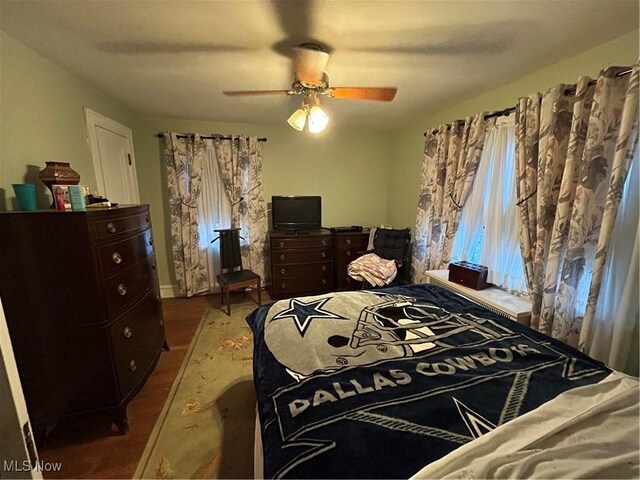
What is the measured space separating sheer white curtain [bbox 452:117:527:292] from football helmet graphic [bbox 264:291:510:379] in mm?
1038

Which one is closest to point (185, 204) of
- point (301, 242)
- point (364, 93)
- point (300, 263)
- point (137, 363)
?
point (301, 242)

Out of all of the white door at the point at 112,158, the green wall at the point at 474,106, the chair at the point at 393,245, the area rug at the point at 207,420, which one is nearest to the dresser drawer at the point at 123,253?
the white door at the point at 112,158

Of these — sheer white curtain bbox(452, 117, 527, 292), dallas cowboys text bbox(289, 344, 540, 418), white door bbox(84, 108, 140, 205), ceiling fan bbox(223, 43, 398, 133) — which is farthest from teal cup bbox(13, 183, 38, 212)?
sheer white curtain bbox(452, 117, 527, 292)

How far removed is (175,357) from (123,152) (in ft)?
7.43

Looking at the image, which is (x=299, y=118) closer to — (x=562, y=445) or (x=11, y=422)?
(x=11, y=422)

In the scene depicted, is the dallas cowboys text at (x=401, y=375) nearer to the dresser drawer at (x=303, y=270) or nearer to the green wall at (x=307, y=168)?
the dresser drawer at (x=303, y=270)

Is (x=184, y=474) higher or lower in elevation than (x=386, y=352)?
lower

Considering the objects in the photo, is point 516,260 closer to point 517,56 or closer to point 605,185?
point 605,185

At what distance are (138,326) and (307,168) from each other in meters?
2.87

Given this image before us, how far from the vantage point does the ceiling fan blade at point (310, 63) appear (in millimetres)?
1551

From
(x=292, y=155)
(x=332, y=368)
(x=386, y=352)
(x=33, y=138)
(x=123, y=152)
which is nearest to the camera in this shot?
(x=332, y=368)

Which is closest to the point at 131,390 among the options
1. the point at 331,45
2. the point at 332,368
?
the point at 332,368

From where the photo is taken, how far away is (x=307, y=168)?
13.0 ft

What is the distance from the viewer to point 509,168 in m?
2.31
